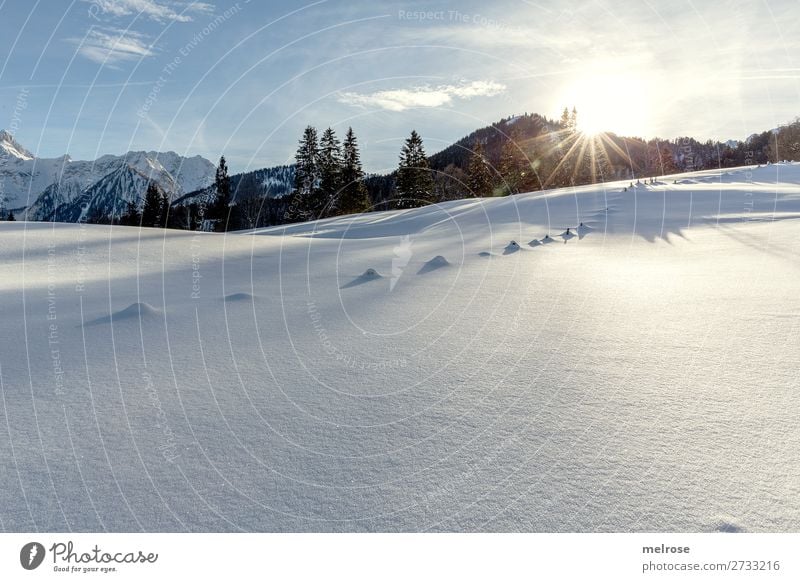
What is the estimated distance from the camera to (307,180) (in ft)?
151

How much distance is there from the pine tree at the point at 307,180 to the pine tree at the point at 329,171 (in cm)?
47

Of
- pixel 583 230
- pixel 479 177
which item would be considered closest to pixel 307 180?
pixel 479 177

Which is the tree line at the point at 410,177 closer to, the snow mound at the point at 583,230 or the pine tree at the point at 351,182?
the pine tree at the point at 351,182

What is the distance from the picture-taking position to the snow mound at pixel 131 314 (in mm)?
5062

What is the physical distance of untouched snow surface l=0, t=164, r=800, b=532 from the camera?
2.11 m

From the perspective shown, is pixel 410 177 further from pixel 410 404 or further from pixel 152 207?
pixel 410 404

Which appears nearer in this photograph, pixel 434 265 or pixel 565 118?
pixel 434 265

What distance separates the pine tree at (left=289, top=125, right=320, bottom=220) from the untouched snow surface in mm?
39709

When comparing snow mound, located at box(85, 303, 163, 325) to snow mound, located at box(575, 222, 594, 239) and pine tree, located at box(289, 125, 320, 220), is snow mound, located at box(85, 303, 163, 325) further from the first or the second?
pine tree, located at box(289, 125, 320, 220)

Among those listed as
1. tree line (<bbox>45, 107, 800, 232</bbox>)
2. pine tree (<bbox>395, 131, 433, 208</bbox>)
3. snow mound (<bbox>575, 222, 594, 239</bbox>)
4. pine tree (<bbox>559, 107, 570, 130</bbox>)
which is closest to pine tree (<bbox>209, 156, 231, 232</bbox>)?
tree line (<bbox>45, 107, 800, 232</bbox>)

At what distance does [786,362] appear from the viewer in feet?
11.3

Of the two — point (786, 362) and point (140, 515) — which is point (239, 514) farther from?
point (786, 362)

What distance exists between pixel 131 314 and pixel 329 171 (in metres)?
41.9

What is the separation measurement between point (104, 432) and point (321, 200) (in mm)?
45438
